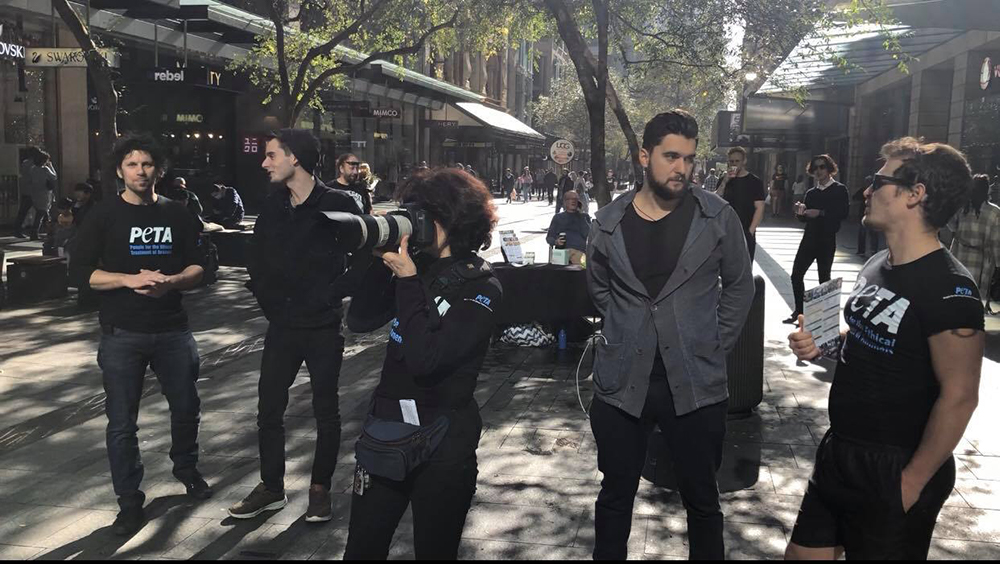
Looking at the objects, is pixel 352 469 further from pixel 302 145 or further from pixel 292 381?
pixel 302 145

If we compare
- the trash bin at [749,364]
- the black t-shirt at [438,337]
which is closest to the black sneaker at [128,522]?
the black t-shirt at [438,337]

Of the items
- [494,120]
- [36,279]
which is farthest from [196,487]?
[494,120]

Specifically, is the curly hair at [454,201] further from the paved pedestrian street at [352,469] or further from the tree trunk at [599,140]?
the tree trunk at [599,140]

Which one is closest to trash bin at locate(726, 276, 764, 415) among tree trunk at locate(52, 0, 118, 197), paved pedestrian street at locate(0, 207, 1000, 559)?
paved pedestrian street at locate(0, 207, 1000, 559)

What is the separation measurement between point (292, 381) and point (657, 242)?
1982 mm

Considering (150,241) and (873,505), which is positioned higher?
(150,241)

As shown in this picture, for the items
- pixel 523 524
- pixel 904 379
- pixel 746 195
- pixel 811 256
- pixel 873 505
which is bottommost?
pixel 523 524

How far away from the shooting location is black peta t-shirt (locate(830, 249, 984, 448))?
2.50m

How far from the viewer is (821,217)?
1000cm

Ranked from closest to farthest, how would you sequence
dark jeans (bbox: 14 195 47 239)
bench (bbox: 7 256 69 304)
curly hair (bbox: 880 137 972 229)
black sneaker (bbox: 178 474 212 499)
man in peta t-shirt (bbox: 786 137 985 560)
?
man in peta t-shirt (bbox: 786 137 985 560), curly hair (bbox: 880 137 972 229), black sneaker (bbox: 178 474 212 499), bench (bbox: 7 256 69 304), dark jeans (bbox: 14 195 47 239)

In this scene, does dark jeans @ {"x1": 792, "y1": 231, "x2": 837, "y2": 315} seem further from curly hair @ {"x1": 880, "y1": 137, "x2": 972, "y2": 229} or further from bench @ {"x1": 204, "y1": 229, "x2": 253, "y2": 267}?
bench @ {"x1": 204, "y1": 229, "x2": 253, "y2": 267}

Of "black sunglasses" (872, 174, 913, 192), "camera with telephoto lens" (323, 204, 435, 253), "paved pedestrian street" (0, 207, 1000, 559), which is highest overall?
"black sunglasses" (872, 174, 913, 192)

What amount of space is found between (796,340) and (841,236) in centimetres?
2274

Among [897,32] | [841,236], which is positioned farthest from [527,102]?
[897,32]
